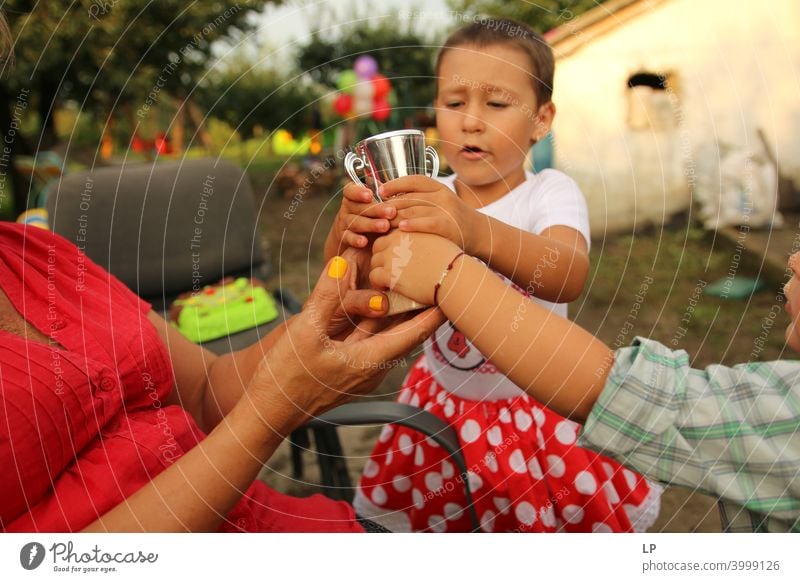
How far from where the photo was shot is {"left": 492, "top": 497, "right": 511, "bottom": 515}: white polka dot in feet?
3.54

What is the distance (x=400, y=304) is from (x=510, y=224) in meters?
0.26

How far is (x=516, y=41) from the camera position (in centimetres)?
88

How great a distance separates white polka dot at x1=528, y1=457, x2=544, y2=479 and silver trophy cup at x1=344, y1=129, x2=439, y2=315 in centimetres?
46

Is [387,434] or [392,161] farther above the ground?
[392,161]

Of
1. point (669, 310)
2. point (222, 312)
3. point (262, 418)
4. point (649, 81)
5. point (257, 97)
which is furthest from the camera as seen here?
point (669, 310)

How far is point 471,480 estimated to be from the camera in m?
1.08

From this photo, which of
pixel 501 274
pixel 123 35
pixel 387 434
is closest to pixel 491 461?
pixel 387 434

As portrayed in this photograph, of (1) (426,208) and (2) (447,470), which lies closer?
(1) (426,208)

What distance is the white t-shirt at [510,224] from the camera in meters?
0.93

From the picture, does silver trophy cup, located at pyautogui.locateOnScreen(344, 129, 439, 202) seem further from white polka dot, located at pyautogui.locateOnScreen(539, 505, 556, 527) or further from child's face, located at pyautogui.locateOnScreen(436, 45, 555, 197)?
white polka dot, located at pyautogui.locateOnScreen(539, 505, 556, 527)

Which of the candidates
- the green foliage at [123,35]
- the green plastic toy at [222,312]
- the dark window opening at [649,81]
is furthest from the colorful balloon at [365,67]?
the dark window opening at [649,81]

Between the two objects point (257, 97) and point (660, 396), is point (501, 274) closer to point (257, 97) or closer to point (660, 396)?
point (660, 396)

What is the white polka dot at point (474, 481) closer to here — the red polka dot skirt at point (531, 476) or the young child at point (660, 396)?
the red polka dot skirt at point (531, 476)

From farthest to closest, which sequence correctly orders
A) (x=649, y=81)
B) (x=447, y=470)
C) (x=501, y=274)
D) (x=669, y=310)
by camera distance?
(x=669, y=310), (x=649, y=81), (x=447, y=470), (x=501, y=274)
